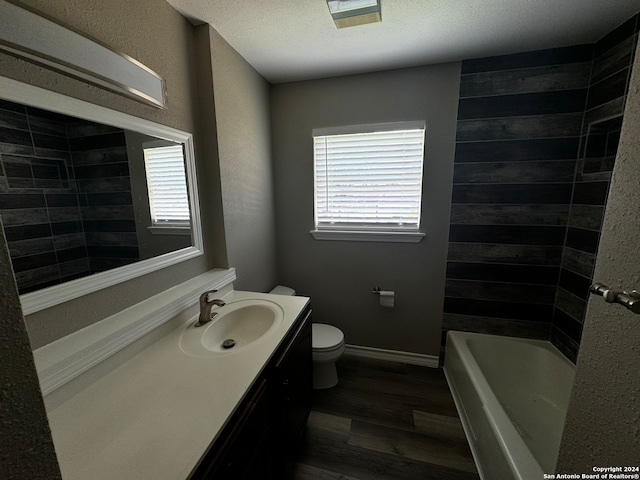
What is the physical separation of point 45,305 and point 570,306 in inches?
108

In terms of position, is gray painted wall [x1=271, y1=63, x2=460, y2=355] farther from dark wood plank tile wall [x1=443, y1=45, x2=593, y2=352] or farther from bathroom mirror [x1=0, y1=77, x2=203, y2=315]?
bathroom mirror [x1=0, y1=77, x2=203, y2=315]

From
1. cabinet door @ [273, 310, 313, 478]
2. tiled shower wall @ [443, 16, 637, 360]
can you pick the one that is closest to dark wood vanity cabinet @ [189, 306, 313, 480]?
cabinet door @ [273, 310, 313, 478]

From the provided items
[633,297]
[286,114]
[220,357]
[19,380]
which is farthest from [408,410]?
[286,114]

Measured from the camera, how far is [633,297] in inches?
21.2

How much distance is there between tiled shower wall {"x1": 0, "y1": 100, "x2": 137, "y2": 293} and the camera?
0.77 metres

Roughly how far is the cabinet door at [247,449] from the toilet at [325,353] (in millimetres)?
→ 773

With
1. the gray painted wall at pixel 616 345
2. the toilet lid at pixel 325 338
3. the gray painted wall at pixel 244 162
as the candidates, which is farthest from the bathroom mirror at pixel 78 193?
the gray painted wall at pixel 616 345

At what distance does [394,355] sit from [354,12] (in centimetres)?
245

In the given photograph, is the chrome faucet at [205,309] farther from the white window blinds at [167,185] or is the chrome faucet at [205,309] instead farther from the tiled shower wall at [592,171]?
the tiled shower wall at [592,171]

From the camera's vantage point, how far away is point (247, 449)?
875mm

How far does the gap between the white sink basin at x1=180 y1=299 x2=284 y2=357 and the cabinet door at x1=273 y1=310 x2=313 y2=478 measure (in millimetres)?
148

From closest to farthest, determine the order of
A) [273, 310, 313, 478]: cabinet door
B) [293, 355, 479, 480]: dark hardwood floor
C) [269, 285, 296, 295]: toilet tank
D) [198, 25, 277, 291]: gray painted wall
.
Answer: [273, 310, 313, 478]: cabinet door, [293, 355, 479, 480]: dark hardwood floor, [198, 25, 277, 291]: gray painted wall, [269, 285, 296, 295]: toilet tank

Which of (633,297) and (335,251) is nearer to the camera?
(633,297)

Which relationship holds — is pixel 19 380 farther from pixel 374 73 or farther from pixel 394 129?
pixel 374 73
